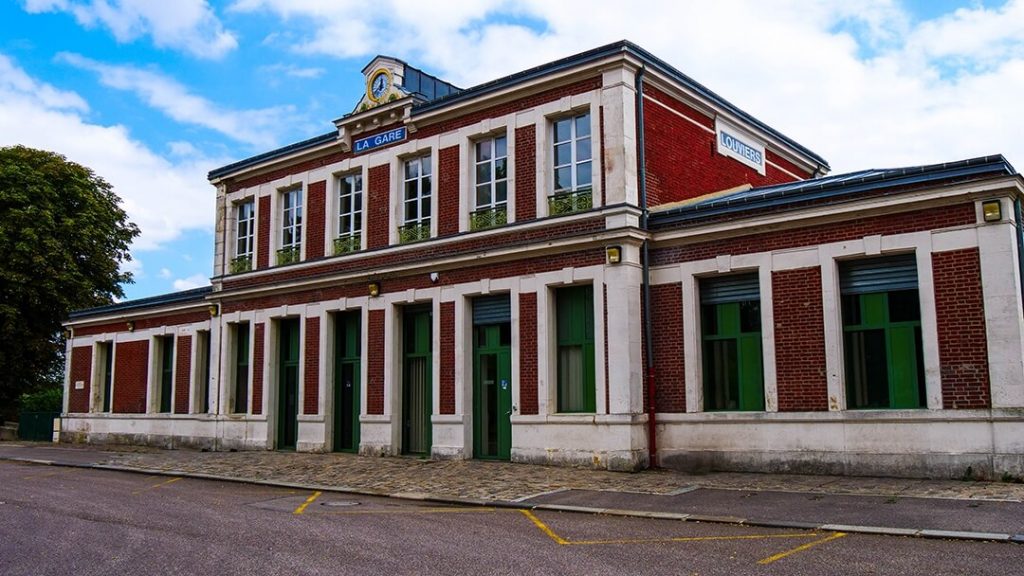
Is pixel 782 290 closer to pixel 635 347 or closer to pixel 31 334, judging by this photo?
pixel 635 347

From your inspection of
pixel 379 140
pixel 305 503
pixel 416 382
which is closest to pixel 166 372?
pixel 416 382

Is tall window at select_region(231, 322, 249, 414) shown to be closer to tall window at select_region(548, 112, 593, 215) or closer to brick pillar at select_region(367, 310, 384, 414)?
brick pillar at select_region(367, 310, 384, 414)

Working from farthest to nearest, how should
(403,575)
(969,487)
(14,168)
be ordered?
1. (14,168)
2. (969,487)
3. (403,575)

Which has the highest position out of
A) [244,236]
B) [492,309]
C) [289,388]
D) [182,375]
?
[244,236]

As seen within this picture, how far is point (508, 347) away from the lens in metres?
18.7

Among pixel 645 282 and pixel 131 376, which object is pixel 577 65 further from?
pixel 131 376

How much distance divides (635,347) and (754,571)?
906cm

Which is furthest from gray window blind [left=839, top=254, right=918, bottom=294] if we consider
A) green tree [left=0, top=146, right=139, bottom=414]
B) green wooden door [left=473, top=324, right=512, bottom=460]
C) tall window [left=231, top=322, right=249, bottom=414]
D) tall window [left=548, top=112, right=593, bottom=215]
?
green tree [left=0, top=146, right=139, bottom=414]

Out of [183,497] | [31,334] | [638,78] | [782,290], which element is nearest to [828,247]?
[782,290]

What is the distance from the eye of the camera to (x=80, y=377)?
30094 millimetres

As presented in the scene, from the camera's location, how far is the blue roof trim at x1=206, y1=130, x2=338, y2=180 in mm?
22891

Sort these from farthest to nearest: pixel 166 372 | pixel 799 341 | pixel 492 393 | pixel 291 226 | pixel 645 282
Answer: pixel 166 372
pixel 291 226
pixel 492 393
pixel 645 282
pixel 799 341

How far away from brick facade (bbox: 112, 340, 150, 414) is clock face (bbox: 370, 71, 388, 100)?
1160 cm

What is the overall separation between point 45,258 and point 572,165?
25.2m
